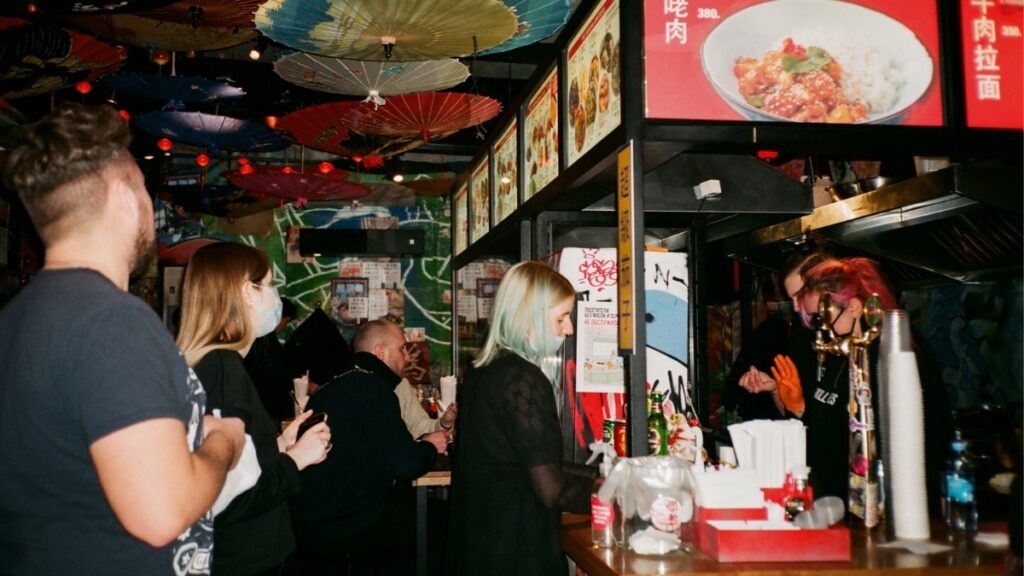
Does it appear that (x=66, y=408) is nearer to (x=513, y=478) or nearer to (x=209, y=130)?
(x=513, y=478)

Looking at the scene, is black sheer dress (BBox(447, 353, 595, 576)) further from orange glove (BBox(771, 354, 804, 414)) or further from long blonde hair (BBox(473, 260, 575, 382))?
orange glove (BBox(771, 354, 804, 414))

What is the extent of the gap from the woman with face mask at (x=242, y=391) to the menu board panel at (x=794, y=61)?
1484mm

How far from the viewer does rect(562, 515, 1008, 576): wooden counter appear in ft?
6.86

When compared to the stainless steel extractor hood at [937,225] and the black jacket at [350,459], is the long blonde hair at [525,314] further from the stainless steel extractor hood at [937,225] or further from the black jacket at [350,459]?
the stainless steel extractor hood at [937,225]

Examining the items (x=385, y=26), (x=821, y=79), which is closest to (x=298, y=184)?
(x=385, y=26)

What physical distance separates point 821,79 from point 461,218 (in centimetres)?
484

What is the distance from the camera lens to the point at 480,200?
20.2 ft

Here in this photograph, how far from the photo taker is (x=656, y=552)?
89.1 inches

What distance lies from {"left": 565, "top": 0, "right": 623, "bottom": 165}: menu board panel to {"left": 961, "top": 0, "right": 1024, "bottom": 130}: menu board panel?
126 centimetres

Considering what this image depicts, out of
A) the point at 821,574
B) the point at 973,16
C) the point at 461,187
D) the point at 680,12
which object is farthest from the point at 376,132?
the point at 821,574

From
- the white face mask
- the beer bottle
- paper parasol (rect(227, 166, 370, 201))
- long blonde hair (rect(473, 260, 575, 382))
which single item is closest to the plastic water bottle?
the beer bottle

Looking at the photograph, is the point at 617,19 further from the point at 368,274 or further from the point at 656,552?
the point at 368,274

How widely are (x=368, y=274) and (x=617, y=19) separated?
313 inches

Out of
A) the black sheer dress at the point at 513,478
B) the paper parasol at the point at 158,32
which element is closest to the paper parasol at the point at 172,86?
the paper parasol at the point at 158,32
